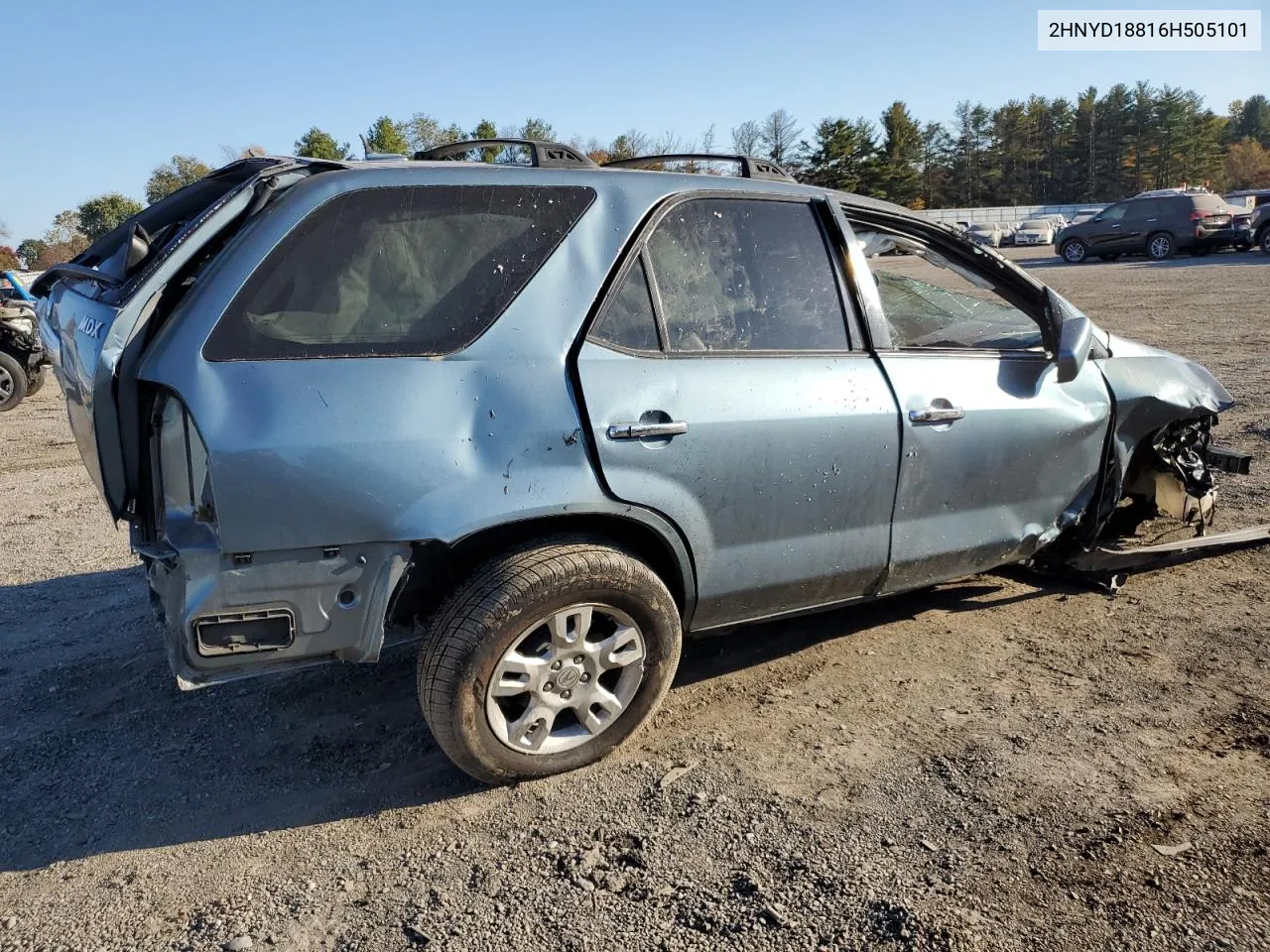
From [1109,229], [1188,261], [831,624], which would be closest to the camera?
[831,624]

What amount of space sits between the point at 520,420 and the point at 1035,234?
42235 millimetres

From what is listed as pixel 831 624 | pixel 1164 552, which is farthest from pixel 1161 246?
pixel 831 624

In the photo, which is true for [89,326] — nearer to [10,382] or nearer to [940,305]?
[940,305]

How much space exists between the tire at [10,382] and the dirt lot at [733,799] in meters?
8.35

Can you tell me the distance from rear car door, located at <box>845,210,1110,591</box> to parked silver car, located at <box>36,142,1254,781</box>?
0.7 inches

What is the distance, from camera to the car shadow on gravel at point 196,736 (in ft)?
9.53

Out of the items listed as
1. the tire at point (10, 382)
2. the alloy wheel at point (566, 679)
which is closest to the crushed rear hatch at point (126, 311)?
the alloy wheel at point (566, 679)

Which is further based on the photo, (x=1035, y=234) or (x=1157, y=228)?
(x=1035, y=234)

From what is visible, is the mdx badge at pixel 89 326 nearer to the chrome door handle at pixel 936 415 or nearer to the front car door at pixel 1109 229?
the chrome door handle at pixel 936 415

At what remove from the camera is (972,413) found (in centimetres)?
350

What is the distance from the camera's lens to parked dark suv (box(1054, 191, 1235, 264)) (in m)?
24.4

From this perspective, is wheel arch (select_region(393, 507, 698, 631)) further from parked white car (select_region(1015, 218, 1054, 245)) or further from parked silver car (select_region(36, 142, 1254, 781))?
parked white car (select_region(1015, 218, 1054, 245))

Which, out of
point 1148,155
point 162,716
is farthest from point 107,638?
point 1148,155

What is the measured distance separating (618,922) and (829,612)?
2182mm
